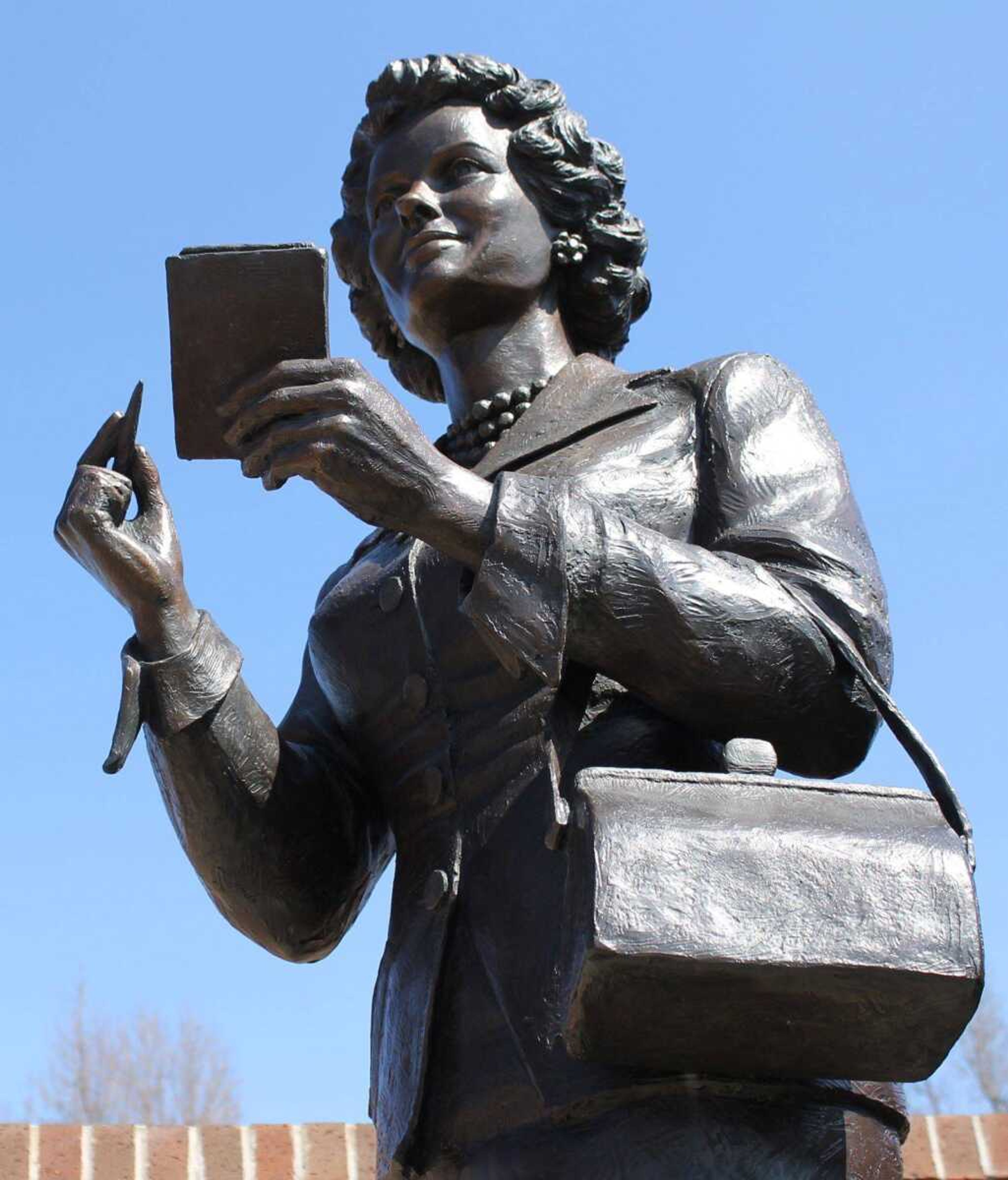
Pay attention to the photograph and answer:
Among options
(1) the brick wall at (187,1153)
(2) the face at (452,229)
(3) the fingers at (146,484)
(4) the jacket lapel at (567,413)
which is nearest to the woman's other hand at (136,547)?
(3) the fingers at (146,484)

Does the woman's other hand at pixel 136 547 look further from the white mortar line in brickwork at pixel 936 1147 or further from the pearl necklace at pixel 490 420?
the white mortar line in brickwork at pixel 936 1147

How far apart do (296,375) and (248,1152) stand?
344 cm

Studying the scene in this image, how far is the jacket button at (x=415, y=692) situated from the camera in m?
4.01

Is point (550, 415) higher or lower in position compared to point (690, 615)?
higher

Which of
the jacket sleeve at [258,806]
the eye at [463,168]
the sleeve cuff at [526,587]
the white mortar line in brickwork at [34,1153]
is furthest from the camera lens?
the white mortar line in brickwork at [34,1153]

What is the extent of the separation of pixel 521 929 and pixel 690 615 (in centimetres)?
55

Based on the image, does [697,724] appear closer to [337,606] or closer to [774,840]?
[774,840]

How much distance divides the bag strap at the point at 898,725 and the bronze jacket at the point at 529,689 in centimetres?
3

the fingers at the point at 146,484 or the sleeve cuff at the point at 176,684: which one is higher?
the fingers at the point at 146,484

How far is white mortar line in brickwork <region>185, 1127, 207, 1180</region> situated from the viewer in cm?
649

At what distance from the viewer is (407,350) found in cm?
496

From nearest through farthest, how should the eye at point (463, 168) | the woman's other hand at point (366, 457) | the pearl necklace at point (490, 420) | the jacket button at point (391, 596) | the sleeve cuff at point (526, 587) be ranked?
the sleeve cuff at point (526, 587) < the woman's other hand at point (366, 457) < the jacket button at point (391, 596) < the pearl necklace at point (490, 420) < the eye at point (463, 168)

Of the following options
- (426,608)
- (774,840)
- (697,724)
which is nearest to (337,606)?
(426,608)

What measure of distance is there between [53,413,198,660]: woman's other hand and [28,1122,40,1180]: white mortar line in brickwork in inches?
117
